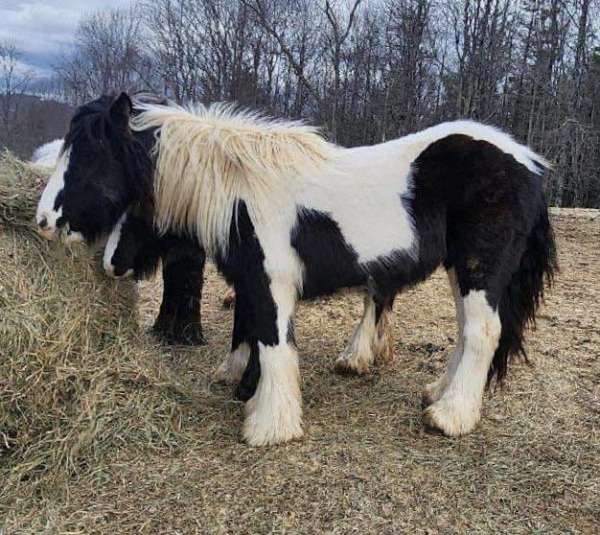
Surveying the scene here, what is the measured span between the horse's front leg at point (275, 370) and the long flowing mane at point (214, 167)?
14.7 inches

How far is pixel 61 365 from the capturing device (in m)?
2.54

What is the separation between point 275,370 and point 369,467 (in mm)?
636

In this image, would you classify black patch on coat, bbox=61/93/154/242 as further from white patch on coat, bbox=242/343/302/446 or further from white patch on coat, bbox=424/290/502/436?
white patch on coat, bbox=424/290/502/436

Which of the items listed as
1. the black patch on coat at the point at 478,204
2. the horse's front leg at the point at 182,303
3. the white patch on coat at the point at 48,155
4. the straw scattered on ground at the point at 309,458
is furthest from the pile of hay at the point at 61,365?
the black patch on coat at the point at 478,204

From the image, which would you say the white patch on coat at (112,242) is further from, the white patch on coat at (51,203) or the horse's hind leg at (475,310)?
the horse's hind leg at (475,310)

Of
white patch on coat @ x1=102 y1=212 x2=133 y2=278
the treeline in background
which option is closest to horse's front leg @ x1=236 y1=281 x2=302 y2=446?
white patch on coat @ x1=102 y1=212 x2=133 y2=278

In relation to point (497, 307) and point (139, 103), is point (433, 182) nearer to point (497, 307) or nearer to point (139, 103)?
point (497, 307)

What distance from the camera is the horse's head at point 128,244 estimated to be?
114 inches

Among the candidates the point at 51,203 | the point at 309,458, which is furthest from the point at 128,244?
the point at 309,458

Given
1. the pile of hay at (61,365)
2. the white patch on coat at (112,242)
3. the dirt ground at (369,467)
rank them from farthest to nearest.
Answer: the white patch on coat at (112,242) → the pile of hay at (61,365) → the dirt ground at (369,467)

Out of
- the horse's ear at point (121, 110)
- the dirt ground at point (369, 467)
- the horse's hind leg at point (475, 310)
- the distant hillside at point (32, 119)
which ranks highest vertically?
the distant hillside at point (32, 119)

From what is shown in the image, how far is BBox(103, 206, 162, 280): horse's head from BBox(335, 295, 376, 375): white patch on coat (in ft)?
4.64

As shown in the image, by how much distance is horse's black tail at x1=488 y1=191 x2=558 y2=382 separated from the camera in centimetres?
298

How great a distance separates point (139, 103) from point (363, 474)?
2.16 m
